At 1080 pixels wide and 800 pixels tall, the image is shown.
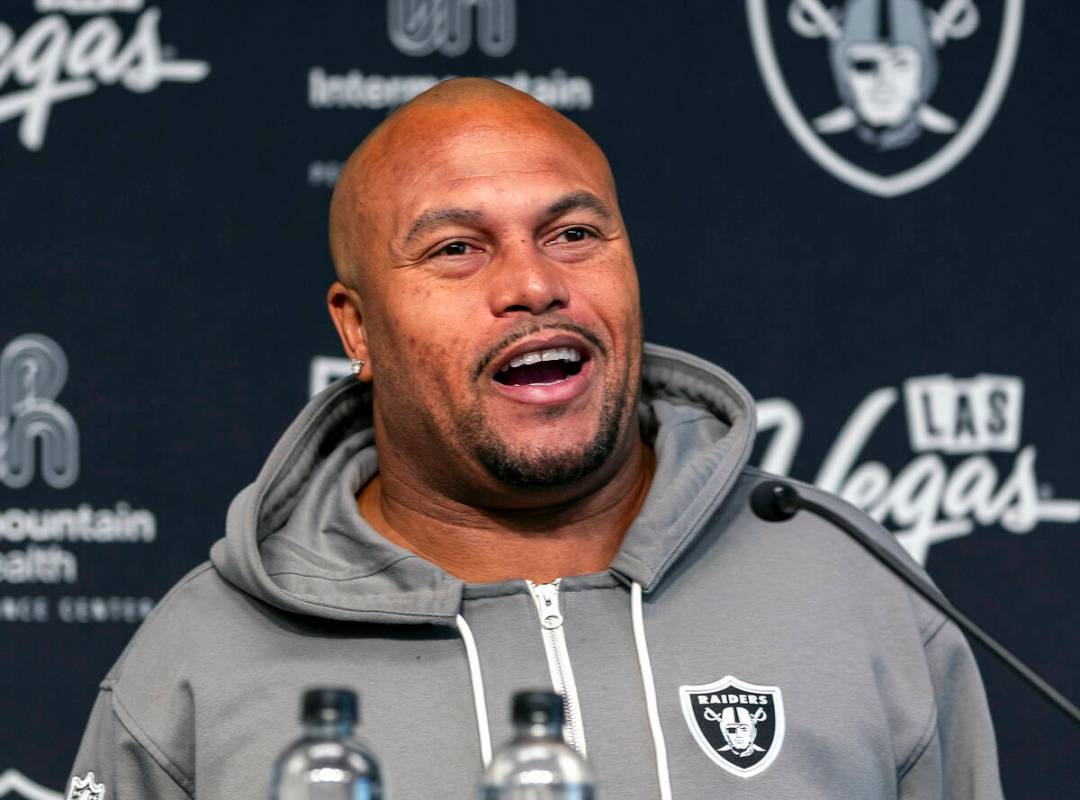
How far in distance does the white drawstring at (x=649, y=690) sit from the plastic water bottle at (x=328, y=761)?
0.61m

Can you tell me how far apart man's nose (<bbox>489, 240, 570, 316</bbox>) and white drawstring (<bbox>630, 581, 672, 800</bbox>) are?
307 millimetres

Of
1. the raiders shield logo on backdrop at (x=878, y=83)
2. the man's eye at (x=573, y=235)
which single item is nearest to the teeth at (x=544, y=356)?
the man's eye at (x=573, y=235)

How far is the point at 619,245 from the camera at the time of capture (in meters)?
1.86

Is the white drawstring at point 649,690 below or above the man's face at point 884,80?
below

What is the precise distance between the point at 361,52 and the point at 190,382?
52cm

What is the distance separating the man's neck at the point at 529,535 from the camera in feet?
6.09

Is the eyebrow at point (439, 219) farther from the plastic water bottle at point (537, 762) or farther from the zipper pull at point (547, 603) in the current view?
the plastic water bottle at point (537, 762)

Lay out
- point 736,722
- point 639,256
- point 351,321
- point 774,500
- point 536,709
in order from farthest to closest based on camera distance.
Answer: point 639,256 < point 351,321 < point 736,722 < point 774,500 < point 536,709

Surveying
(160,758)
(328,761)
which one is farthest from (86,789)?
(328,761)

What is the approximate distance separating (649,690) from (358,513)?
41 cm

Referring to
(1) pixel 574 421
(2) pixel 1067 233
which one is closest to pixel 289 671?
(1) pixel 574 421

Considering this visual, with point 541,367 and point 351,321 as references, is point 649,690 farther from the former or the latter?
point 351,321

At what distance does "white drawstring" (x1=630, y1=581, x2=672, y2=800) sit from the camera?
5.32 feet

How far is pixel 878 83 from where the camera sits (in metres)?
2.39
